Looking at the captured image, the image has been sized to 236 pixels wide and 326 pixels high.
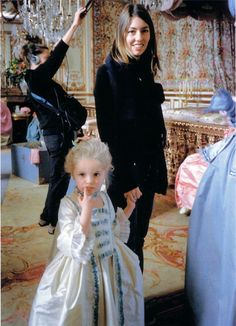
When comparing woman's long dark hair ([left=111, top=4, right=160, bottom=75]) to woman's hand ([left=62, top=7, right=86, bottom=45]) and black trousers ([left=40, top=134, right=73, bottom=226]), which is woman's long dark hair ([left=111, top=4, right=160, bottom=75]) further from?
black trousers ([left=40, top=134, right=73, bottom=226])

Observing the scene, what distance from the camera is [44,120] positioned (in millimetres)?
1308

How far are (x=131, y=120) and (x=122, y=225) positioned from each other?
33cm

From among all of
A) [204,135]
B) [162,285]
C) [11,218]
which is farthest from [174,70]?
[162,285]

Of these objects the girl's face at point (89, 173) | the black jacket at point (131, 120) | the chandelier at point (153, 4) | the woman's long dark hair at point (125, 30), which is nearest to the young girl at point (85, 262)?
the girl's face at point (89, 173)

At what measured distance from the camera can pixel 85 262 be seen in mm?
1128

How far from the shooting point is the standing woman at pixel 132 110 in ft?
4.17

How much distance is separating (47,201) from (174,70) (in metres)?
2.03

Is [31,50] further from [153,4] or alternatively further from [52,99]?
[153,4]

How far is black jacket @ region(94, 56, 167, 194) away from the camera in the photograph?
50.2 inches

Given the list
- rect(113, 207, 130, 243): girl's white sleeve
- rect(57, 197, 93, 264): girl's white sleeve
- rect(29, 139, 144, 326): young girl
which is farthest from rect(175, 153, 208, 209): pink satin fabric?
rect(57, 197, 93, 264): girl's white sleeve

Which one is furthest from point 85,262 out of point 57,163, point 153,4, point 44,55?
point 153,4

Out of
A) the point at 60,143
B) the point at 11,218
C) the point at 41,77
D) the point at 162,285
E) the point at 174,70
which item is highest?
the point at 174,70

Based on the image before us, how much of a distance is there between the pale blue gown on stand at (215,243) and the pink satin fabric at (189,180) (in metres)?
1.05

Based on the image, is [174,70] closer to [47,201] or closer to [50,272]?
[47,201]
